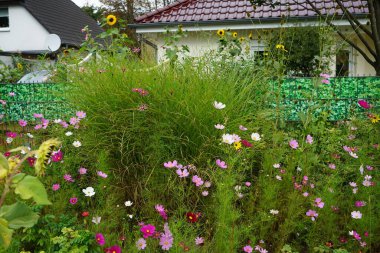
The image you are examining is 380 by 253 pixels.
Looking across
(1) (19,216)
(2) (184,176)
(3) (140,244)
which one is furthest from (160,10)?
(1) (19,216)

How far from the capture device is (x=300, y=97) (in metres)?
4.55

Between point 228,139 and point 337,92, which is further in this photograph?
point 337,92

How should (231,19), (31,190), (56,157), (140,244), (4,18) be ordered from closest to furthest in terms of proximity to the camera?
(31,190) < (140,244) < (56,157) < (231,19) < (4,18)

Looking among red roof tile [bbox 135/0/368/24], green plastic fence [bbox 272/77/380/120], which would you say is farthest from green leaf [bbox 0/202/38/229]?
red roof tile [bbox 135/0/368/24]

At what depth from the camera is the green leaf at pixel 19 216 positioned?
0.87 meters

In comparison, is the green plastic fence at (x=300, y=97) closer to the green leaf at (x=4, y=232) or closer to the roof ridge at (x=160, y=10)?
the green leaf at (x=4, y=232)

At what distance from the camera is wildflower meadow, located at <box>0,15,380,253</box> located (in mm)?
1942

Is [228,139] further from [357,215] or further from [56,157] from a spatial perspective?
[56,157]

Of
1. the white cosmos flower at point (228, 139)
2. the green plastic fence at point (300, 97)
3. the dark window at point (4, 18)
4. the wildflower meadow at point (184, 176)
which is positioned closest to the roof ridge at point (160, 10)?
the green plastic fence at point (300, 97)

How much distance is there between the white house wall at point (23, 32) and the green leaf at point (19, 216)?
18.9m

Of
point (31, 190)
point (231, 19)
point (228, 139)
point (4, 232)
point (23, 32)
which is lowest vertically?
point (228, 139)

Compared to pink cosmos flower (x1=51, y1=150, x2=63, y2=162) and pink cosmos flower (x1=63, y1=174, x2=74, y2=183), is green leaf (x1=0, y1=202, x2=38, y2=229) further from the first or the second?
pink cosmos flower (x1=51, y1=150, x2=63, y2=162)

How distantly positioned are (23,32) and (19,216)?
19.7m

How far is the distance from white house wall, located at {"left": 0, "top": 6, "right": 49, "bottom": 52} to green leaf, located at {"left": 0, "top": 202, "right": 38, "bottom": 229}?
1885 cm
